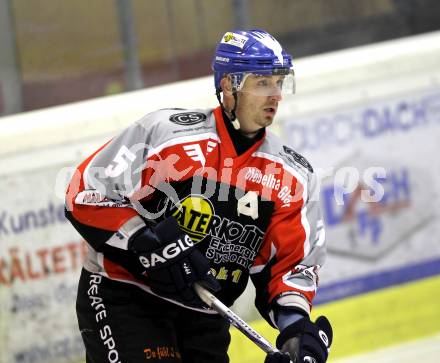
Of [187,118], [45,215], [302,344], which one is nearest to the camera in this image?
[302,344]

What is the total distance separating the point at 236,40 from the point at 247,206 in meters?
0.49

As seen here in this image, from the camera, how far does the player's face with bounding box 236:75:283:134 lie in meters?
3.01

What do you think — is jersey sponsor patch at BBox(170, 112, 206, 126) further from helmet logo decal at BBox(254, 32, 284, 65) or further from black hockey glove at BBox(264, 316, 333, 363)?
black hockey glove at BBox(264, 316, 333, 363)

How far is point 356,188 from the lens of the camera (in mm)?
4684

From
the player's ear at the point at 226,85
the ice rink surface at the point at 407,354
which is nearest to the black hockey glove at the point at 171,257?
the player's ear at the point at 226,85

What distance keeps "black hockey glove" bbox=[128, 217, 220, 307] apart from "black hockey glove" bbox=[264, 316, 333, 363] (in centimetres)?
25

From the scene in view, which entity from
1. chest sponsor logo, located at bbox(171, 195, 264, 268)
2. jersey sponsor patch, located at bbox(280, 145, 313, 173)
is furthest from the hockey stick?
jersey sponsor patch, located at bbox(280, 145, 313, 173)

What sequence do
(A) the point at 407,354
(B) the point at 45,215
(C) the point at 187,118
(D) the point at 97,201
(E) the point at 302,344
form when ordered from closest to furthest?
(E) the point at 302,344 < (D) the point at 97,201 < (C) the point at 187,118 < (B) the point at 45,215 < (A) the point at 407,354

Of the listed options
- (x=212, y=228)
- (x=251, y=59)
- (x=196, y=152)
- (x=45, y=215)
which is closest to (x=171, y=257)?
(x=212, y=228)

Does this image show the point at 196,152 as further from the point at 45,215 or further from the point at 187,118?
the point at 45,215

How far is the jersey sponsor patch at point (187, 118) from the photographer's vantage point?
10.1ft

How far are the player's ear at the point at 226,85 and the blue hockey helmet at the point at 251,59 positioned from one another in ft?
0.05

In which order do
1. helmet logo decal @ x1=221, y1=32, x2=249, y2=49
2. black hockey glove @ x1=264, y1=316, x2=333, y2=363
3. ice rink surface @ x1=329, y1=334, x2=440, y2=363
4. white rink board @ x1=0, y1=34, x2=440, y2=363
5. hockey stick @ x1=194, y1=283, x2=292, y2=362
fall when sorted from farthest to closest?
ice rink surface @ x1=329, y1=334, x2=440, y2=363
white rink board @ x1=0, y1=34, x2=440, y2=363
helmet logo decal @ x1=221, y1=32, x2=249, y2=49
hockey stick @ x1=194, y1=283, x2=292, y2=362
black hockey glove @ x1=264, y1=316, x2=333, y2=363

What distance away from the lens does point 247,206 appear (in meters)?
3.04
